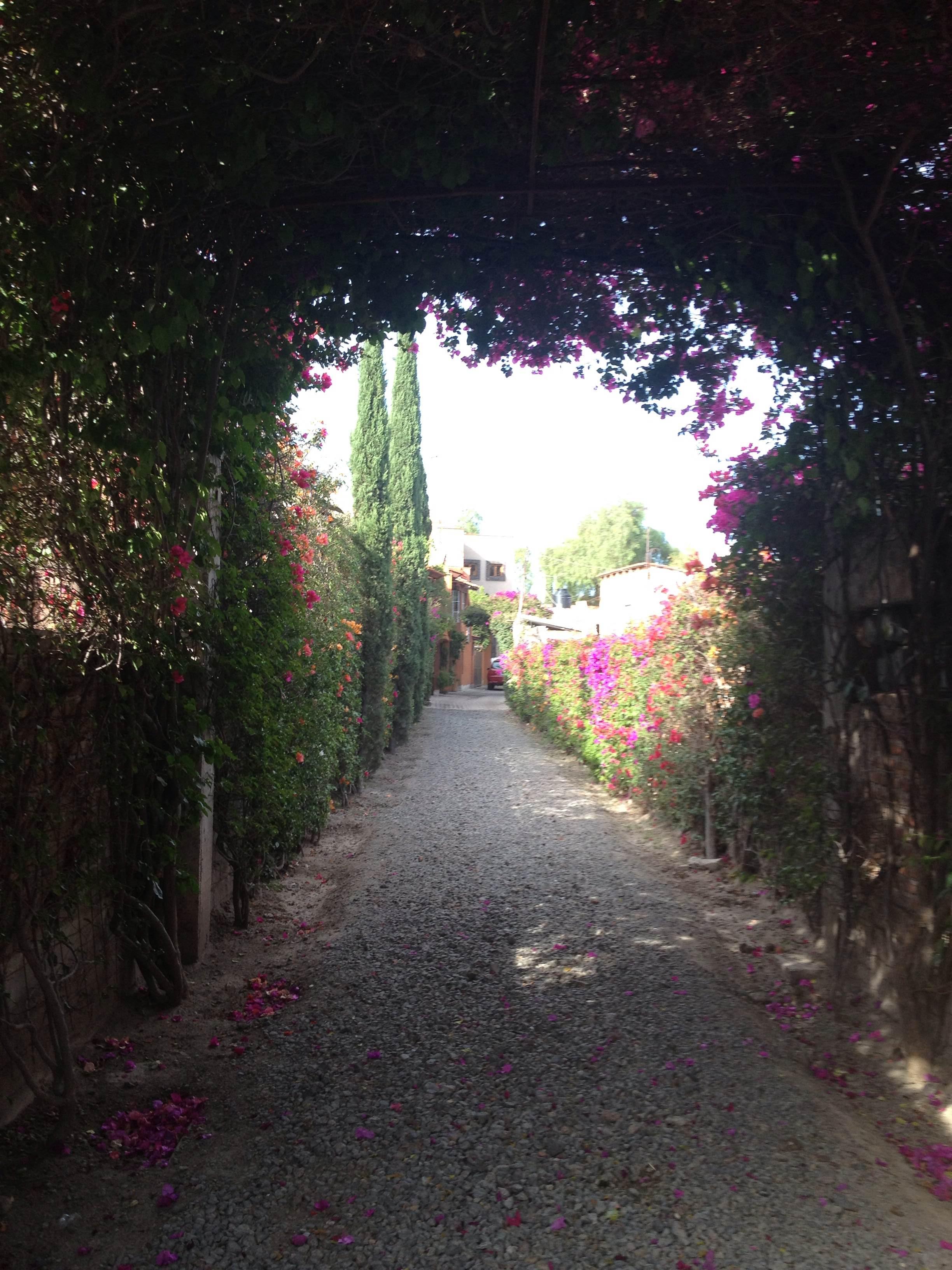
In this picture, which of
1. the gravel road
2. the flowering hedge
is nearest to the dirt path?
the gravel road

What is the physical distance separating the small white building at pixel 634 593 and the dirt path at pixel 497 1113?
353 centimetres

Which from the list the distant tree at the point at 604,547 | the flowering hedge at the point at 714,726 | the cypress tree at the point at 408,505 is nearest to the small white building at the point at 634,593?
the flowering hedge at the point at 714,726

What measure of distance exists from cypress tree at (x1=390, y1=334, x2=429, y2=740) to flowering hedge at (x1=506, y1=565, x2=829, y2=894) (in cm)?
438

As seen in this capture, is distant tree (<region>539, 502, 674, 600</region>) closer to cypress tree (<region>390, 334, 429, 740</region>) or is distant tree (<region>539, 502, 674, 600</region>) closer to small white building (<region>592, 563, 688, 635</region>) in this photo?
small white building (<region>592, 563, 688, 635</region>)

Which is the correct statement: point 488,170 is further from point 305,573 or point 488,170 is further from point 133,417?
point 305,573

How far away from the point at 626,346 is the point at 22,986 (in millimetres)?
3857

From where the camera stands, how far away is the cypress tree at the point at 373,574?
12547 millimetres

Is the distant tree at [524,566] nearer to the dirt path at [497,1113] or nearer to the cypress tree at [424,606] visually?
the cypress tree at [424,606]

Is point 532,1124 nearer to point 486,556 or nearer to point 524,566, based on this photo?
point 524,566

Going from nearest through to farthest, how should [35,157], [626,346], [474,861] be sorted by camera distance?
[35,157] → [626,346] → [474,861]

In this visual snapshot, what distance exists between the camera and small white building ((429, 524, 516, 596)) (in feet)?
184

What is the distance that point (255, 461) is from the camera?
506 cm

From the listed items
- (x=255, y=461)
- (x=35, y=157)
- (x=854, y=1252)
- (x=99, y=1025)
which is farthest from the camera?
(x=255, y=461)

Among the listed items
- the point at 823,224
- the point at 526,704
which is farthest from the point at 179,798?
the point at 526,704
